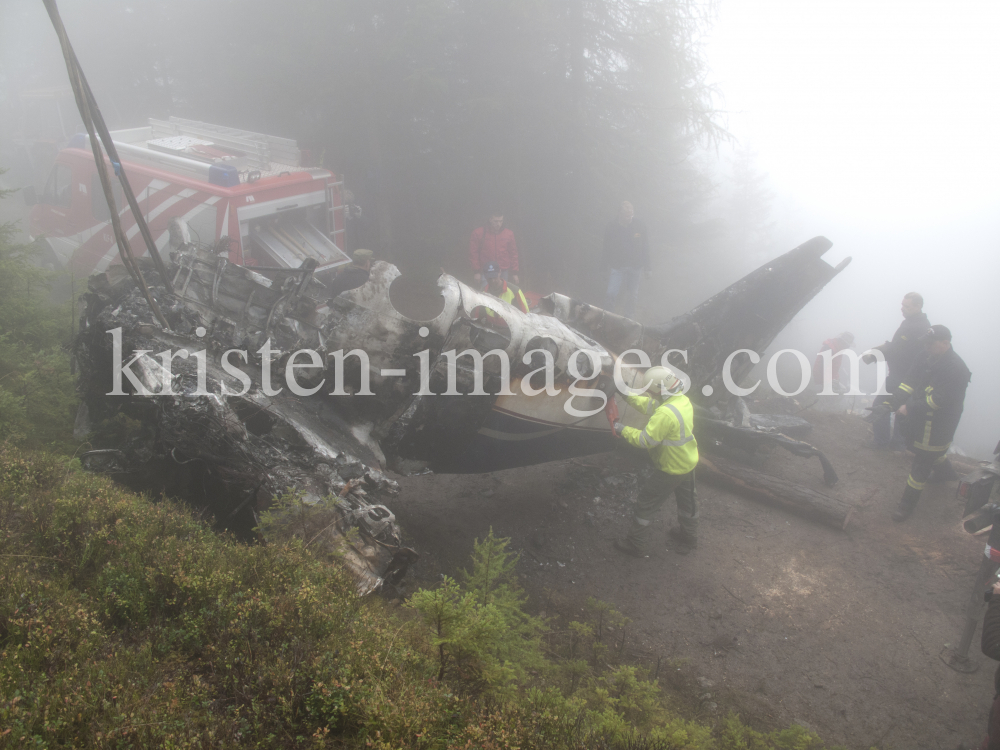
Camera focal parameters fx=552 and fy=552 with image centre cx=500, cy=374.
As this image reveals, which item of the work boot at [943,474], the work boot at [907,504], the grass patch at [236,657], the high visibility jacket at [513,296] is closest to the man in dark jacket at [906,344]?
the work boot at [943,474]

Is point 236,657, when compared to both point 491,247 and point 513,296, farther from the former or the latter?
point 491,247

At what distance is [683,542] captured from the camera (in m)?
5.02

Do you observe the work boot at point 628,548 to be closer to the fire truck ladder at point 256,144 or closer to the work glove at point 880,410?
the work glove at point 880,410

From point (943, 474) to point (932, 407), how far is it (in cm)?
132

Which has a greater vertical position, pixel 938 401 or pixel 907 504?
pixel 938 401

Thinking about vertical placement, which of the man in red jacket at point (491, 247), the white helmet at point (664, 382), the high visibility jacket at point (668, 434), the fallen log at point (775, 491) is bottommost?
the fallen log at point (775, 491)

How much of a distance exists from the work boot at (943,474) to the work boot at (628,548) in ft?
11.9

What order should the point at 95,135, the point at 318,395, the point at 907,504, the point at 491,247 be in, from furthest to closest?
the point at 491,247 < the point at 907,504 < the point at 318,395 < the point at 95,135

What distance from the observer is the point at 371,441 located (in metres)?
3.95

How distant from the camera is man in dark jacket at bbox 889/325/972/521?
5.09 meters

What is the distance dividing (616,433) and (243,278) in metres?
3.38

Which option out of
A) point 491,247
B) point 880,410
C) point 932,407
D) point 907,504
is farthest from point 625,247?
point 907,504

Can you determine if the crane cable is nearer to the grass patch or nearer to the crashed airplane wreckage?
the crashed airplane wreckage

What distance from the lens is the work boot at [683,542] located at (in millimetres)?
4957
